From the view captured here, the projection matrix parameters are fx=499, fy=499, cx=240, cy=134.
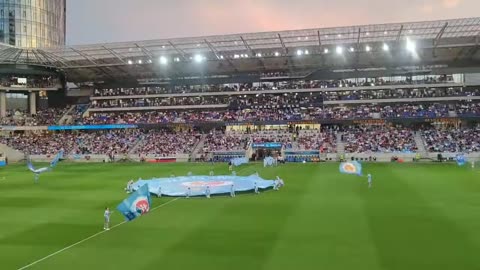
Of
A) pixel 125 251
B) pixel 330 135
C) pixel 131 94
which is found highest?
pixel 131 94

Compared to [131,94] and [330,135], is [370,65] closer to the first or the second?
[330,135]

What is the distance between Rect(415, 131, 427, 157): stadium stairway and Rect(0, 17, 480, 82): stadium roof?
12899 millimetres

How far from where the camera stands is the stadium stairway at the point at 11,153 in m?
83.9

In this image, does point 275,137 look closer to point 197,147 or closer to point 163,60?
point 197,147

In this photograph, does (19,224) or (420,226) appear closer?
(420,226)

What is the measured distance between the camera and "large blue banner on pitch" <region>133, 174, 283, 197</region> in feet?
122

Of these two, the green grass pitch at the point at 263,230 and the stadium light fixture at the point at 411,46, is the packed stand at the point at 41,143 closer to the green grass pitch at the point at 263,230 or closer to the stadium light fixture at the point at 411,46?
the green grass pitch at the point at 263,230

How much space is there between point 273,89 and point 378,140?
76.9 ft

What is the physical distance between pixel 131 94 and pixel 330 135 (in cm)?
4154

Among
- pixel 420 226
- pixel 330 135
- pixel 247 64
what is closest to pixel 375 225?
pixel 420 226

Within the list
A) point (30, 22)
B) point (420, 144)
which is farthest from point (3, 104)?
point (420, 144)

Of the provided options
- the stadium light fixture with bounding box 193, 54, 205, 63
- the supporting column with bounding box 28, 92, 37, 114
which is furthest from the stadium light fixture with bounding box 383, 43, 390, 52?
the supporting column with bounding box 28, 92, 37, 114

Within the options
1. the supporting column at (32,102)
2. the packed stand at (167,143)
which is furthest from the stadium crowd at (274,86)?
the supporting column at (32,102)

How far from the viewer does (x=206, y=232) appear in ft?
79.4
